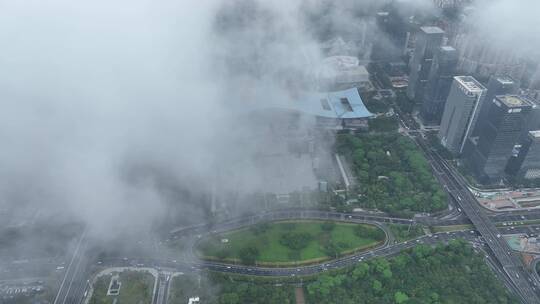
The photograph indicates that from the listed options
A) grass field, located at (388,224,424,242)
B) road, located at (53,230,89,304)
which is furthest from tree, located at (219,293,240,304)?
grass field, located at (388,224,424,242)

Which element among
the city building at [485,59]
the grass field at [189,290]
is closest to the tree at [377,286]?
the grass field at [189,290]

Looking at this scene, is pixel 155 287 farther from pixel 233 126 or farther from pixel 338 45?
pixel 338 45

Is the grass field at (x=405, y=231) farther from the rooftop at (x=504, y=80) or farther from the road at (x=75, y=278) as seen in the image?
the road at (x=75, y=278)

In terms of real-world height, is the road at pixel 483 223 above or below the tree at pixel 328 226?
below

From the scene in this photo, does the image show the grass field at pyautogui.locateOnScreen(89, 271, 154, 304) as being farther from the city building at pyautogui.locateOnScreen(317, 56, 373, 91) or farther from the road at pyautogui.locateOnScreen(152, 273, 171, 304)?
the city building at pyautogui.locateOnScreen(317, 56, 373, 91)

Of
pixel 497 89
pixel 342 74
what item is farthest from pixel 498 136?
pixel 342 74

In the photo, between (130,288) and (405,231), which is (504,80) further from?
(130,288)
